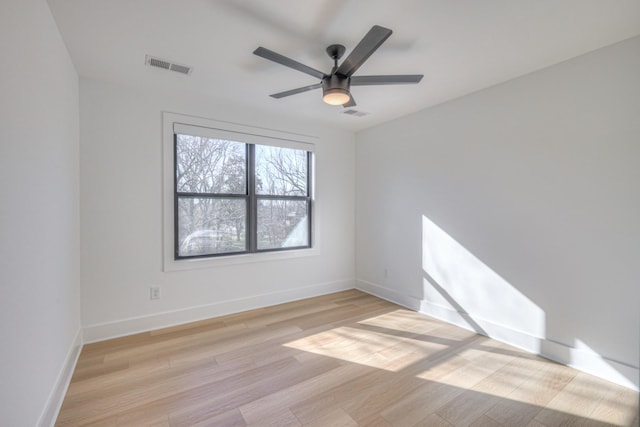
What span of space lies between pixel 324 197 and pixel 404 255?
4.65 ft

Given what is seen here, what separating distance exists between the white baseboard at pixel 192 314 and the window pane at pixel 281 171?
139 centimetres

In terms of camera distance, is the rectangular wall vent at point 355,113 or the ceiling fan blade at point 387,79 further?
the rectangular wall vent at point 355,113

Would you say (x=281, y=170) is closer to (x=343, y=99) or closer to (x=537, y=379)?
(x=343, y=99)

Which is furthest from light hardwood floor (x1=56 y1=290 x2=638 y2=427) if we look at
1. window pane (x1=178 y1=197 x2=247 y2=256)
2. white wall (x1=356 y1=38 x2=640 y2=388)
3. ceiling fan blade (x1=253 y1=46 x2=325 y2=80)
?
ceiling fan blade (x1=253 y1=46 x2=325 y2=80)

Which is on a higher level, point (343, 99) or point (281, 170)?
point (343, 99)

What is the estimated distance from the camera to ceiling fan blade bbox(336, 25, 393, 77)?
5.27 feet

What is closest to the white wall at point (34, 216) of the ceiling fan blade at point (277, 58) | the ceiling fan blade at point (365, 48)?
the ceiling fan blade at point (277, 58)

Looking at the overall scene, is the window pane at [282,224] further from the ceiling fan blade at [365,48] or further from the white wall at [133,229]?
the ceiling fan blade at [365,48]

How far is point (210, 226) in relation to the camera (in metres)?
3.36

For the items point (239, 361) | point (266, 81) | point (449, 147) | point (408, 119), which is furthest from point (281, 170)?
point (239, 361)

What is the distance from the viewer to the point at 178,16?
1.84m

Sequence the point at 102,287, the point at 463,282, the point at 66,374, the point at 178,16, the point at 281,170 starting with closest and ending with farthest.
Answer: the point at 178,16 → the point at 66,374 → the point at 102,287 → the point at 463,282 → the point at 281,170

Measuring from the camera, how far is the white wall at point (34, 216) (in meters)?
1.19

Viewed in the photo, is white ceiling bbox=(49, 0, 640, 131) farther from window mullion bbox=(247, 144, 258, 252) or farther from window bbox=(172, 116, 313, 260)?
window mullion bbox=(247, 144, 258, 252)
